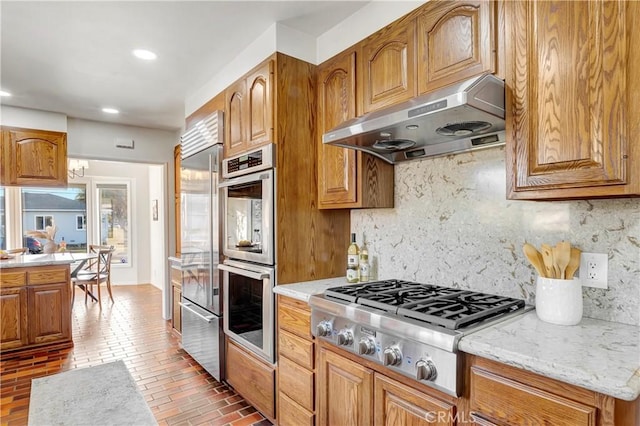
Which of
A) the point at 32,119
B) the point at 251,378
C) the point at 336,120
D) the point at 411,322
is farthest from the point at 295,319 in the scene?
the point at 32,119

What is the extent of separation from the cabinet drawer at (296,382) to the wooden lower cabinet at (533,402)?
3.13ft

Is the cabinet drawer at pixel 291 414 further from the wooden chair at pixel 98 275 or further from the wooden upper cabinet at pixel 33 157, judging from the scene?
the wooden chair at pixel 98 275

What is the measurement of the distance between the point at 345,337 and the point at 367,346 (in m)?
0.15

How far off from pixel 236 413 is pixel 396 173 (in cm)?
192

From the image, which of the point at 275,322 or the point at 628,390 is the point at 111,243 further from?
the point at 628,390

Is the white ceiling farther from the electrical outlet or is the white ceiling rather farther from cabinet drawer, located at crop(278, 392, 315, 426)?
cabinet drawer, located at crop(278, 392, 315, 426)

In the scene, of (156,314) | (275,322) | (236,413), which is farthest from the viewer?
(156,314)

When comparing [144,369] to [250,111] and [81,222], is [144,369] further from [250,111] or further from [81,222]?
[81,222]

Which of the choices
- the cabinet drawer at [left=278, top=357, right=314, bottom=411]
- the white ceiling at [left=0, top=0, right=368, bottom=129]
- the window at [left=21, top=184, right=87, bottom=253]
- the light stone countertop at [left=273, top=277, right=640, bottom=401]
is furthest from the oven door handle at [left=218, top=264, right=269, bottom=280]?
the window at [left=21, top=184, right=87, bottom=253]

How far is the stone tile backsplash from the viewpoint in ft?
4.43

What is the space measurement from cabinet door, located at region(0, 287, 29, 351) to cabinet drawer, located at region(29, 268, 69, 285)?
125 mm

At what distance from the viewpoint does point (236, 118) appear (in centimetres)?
269

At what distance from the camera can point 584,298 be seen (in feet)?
4.72

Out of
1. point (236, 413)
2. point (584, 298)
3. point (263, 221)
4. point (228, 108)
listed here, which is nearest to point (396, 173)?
point (263, 221)
